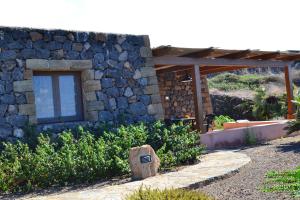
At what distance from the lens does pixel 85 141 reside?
7031 millimetres

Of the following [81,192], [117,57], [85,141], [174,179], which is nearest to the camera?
[81,192]

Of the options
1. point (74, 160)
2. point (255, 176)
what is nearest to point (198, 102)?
point (74, 160)

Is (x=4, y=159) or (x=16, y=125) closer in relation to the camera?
(x=4, y=159)

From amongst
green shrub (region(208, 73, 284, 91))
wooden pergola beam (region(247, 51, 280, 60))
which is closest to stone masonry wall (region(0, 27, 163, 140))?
wooden pergola beam (region(247, 51, 280, 60))

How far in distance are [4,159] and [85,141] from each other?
1.30 m

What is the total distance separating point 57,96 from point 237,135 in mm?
4696

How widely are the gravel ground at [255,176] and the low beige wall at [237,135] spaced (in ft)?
5.20

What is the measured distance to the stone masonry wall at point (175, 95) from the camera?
578 inches

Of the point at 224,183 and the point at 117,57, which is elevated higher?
the point at 117,57

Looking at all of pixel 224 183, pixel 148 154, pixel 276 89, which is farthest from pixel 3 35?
pixel 276 89

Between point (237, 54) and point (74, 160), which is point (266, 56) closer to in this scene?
point (237, 54)

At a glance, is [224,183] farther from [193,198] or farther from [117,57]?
[117,57]

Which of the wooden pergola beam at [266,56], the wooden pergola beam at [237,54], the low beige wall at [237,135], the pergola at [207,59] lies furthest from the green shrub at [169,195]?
the wooden pergola beam at [266,56]

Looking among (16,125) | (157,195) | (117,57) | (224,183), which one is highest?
(117,57)
